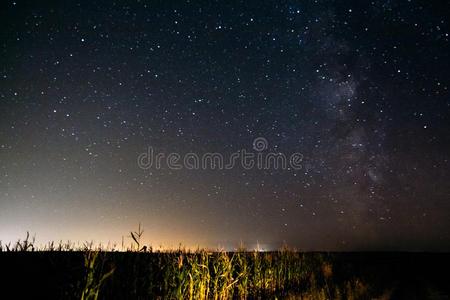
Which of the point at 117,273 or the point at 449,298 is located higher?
the point at 117,273

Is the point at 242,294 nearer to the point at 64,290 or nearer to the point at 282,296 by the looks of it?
the point at 282,296

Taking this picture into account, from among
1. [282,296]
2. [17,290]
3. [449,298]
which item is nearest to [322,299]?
[282,296]

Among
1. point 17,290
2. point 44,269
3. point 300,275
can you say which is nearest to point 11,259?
point 44,269

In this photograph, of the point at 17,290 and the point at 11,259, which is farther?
the point at 11,259

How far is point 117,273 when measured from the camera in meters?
9.30

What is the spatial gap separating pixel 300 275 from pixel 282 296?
16.7 feet

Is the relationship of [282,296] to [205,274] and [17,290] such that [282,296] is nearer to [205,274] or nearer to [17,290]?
[205,274]

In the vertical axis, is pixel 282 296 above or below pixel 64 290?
below

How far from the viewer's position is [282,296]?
1020cm

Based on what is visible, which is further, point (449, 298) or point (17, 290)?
point (449, 298)

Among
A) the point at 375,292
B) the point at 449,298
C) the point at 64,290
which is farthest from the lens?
the point at 375,292

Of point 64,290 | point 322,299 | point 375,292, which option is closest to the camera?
point 64,290

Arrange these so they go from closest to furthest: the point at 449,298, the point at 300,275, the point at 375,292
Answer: the point at 449,298, the point at 375,292, the point at 300,275

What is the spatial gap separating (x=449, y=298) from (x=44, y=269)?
Result: 12697 millimetres
